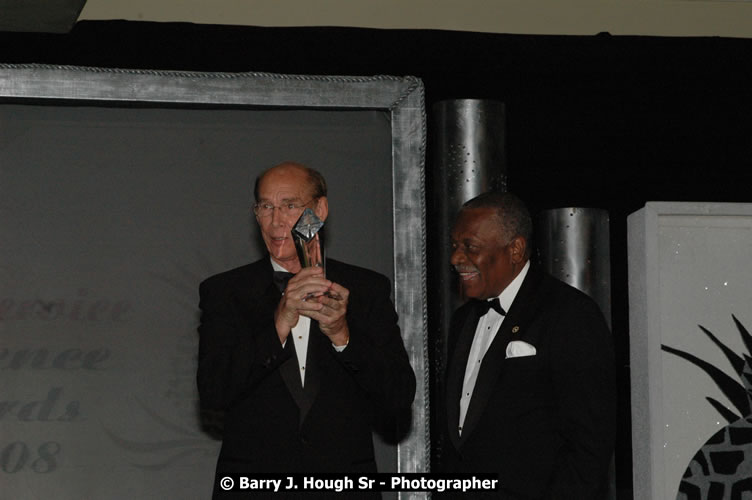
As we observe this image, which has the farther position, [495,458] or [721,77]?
[721,77]

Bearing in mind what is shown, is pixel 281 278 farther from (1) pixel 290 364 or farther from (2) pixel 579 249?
(2) pixel 579 249

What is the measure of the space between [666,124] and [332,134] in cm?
138

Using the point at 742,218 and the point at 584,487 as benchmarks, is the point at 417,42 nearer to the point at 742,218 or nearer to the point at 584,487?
the point at 742,218

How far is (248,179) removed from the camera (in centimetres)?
380

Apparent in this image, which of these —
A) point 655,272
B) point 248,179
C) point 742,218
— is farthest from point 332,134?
point 742,218

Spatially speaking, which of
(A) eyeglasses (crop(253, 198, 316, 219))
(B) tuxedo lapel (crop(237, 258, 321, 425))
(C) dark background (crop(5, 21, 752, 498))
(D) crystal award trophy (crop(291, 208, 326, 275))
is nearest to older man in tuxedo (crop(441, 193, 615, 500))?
(B) tuxedo lapel (crop(237, 258, 321, 425))

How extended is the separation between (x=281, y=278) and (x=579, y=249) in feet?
4.57

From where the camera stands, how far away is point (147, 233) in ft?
12.3

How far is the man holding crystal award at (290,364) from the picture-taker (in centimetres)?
259

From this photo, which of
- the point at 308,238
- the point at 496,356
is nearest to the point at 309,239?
the point at 308,238

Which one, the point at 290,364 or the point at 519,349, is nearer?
the point at 290,364

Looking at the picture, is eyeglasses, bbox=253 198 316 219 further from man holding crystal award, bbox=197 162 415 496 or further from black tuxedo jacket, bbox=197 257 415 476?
black tuxedo jacket, bbox=197 257 415 476

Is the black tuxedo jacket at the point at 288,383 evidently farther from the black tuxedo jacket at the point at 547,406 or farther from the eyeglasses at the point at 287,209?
the black tuxedo jacket at the point at 547,406

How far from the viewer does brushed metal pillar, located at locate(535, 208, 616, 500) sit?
3805mm
